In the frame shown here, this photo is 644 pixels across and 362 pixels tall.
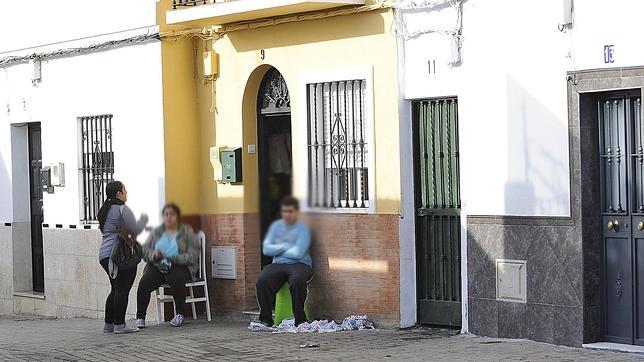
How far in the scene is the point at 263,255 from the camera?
17.1 m

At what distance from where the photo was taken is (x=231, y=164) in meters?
17.1

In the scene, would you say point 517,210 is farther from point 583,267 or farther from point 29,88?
point 29,88

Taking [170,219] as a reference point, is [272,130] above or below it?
above

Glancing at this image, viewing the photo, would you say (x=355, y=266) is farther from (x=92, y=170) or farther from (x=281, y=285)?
(x=92, y=170)

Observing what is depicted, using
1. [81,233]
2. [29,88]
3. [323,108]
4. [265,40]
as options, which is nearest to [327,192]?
[323,108]

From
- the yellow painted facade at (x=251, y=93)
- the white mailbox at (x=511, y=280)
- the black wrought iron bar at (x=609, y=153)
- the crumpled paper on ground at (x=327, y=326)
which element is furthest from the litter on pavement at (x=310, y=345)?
the black wrought iron bar at (x=609, y=153)

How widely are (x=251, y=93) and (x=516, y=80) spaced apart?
15.0ft

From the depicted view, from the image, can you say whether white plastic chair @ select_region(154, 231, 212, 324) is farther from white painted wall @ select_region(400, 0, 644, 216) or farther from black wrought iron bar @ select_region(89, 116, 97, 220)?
white painted wall @ select_region(400, 0, 644, 216)

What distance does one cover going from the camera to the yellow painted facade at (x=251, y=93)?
49.4 ft

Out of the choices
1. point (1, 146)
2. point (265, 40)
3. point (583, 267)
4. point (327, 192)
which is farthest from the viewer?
point (1, 146)

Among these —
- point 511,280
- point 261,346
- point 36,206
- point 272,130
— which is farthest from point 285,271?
point 36,206

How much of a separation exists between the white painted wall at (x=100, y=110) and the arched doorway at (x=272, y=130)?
1.37 metres

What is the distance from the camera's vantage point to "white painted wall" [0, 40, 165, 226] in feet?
58.1

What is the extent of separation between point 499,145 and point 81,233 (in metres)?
7.41
